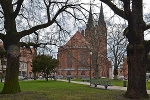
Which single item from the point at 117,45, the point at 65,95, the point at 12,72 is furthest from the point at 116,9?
the point at 117,45

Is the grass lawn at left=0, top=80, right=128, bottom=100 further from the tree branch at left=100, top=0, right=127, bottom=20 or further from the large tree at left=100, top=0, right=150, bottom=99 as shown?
the tree branch at left=100, top=0, right=127, bottom=20

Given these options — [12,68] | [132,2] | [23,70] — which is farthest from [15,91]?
[23,70]

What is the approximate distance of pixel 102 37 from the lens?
161 ft

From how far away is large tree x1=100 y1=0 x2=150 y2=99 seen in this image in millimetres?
14438

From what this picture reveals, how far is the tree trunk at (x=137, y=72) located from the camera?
14422 millimetres

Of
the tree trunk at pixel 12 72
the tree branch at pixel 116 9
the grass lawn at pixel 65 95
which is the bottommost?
the grass lawn at pixel 65 95

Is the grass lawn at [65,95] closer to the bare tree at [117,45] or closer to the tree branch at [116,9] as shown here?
the tree branch at [116,9]

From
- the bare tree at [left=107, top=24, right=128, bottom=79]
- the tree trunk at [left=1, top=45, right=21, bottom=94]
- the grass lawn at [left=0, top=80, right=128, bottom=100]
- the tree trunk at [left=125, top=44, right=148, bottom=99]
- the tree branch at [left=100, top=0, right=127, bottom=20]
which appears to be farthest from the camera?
the bare tree at [left=107, top=24, right=128, bottom=79]

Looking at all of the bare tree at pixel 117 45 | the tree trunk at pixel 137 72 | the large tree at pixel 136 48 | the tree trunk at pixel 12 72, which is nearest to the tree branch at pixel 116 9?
the large tree at pixel 136 48

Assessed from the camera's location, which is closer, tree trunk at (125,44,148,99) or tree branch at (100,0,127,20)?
tree trunk at (125,44,148,99)

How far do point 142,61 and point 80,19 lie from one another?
6.12m

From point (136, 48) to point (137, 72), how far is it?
4.42ft

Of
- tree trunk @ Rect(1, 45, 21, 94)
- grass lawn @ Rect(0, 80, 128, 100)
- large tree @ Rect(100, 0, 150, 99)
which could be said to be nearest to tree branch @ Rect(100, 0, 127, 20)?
large tree @ Rect(100, 0, 150, 99)

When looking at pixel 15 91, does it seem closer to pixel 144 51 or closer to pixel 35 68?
pixel 144 51
